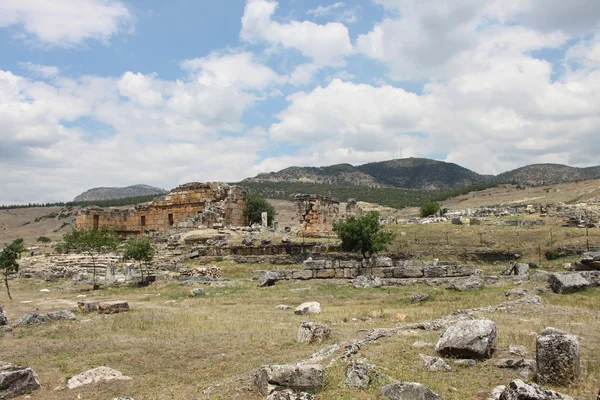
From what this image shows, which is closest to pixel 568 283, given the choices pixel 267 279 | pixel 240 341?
pixel 240 341

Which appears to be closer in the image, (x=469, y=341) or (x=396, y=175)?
(x=469, y=341)

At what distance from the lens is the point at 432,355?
26.1 feet

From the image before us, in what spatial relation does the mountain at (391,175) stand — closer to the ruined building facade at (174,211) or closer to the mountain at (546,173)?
the mountain at (546,173)

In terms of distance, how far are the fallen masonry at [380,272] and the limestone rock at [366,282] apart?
0.07 metres

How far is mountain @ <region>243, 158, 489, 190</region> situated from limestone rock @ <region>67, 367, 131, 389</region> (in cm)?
15063

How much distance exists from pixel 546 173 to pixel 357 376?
14636 cm

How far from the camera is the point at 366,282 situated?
2027 cm

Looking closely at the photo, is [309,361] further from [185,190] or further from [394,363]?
[185,190]

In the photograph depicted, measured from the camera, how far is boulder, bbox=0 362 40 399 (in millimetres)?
7109

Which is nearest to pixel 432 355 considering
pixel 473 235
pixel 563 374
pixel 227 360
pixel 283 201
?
pixel 563 374

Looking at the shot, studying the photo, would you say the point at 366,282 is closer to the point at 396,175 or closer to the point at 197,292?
the point at 197,292

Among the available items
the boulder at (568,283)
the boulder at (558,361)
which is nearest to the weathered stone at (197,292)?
the boulder at (568,283)

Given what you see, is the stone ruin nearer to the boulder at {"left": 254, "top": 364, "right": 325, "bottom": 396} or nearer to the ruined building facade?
the ruined building facade

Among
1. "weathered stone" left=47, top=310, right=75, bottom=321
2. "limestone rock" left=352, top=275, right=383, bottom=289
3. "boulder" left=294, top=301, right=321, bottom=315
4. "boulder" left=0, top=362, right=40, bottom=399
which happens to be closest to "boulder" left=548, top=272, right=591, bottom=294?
"limestone rock" left=352, top=275, right=383, bottom=289
